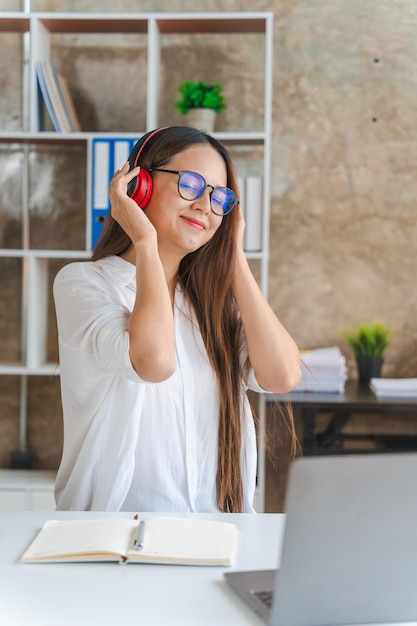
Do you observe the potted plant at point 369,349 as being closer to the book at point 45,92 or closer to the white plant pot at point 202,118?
the white plant pot at point 202,118

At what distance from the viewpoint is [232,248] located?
2.03 meters

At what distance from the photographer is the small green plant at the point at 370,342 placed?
11.2 ft

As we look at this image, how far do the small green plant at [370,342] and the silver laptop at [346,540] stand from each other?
2.44 meters

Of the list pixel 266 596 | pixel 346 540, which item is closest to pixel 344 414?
pixel 266 596

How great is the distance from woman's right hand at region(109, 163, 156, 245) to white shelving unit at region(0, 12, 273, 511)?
140 centimetres

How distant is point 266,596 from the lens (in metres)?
1.12

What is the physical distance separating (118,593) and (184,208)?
0.97 m

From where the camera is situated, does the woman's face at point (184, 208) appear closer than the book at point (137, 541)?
No

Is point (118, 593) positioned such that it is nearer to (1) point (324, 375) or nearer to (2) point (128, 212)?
(2) point (128, 212)

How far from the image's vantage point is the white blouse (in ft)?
5.65

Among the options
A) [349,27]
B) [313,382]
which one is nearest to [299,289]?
[313,382]

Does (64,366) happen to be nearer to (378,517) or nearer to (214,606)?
(214,606)

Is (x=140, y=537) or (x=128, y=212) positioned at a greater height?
→ (x=128, y=212)

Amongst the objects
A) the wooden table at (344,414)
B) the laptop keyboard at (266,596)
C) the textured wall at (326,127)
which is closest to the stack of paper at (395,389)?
the wooden table at (344,414)
